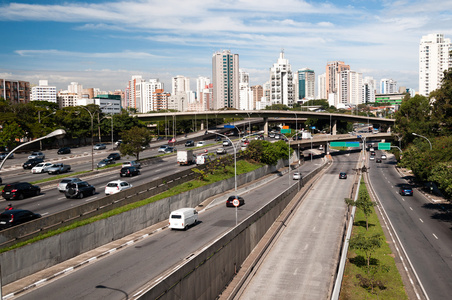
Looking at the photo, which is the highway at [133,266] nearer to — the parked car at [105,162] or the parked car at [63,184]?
the parked car at [63,184]

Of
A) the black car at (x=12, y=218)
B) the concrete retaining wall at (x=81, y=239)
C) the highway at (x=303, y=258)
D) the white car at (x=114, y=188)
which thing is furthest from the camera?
the white car at (x=114, y=188)

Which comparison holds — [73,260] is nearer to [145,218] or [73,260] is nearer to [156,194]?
[145,218]

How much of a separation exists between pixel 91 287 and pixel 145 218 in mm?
14525

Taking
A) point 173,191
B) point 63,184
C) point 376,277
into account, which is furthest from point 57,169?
point 376,277

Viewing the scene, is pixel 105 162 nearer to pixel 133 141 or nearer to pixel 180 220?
pixel 133 141

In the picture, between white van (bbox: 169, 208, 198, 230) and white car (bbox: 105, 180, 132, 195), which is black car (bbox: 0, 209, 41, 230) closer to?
white van (bbox: 169, 208, 198, 230)

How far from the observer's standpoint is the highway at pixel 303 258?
25.9 m

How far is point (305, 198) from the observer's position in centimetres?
5809

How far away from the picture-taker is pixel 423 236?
38094mm

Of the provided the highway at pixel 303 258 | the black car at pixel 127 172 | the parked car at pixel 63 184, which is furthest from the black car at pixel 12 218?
the black car at pixel 127 172

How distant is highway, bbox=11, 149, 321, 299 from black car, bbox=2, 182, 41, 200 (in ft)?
53.2

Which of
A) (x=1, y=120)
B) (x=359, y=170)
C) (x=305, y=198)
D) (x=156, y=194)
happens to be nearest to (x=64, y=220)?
(x=156, y=194)

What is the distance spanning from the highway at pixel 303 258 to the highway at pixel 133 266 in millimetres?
4986

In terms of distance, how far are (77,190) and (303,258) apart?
23239 mm
